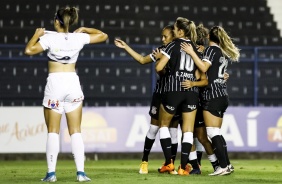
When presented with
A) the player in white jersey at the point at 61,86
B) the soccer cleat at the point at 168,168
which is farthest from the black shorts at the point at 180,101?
the player in white jersey at the point at 61,86

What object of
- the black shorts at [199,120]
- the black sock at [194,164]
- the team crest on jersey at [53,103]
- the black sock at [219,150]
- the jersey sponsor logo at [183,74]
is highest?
the jersey sponsor logo at [183,74]

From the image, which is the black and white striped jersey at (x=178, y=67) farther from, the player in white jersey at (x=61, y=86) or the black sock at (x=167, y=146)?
the player in white jersey at (x=61, y=86)

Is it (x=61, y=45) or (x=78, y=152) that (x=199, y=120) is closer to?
(x=78, y=152)

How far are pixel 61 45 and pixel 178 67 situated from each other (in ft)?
6.45

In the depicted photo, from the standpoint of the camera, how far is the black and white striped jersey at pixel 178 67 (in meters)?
11.6

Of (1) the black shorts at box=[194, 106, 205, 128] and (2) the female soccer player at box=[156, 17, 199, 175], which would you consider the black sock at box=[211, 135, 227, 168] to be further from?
(1) the black shorts at box=[194, 106, 205, 128]

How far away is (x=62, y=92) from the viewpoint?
10.3m

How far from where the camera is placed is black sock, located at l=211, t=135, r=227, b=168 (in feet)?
38.7

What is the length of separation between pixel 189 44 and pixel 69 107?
2093mm

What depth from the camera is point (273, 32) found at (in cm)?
2570

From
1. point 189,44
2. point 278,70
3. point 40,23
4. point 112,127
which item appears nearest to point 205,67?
point 189,44

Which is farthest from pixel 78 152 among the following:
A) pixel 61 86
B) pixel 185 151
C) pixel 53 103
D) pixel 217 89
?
pixel 217 89

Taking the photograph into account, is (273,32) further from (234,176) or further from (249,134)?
(234,176)

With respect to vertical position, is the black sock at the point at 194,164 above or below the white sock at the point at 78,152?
below
